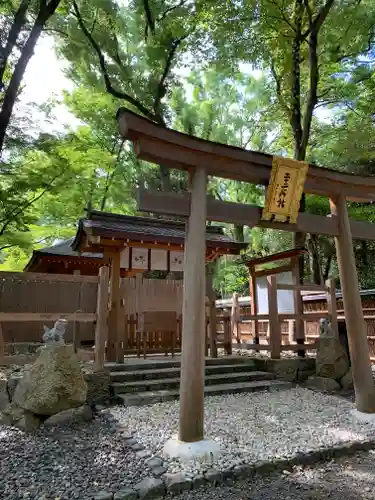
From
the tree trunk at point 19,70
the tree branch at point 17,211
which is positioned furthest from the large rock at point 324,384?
the tree trunk at point 19,70

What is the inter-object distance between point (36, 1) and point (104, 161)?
6.08 metres

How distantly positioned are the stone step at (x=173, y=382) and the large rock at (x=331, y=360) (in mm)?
1073

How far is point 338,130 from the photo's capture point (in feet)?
43.8

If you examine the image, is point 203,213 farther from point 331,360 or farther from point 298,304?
point 298,304

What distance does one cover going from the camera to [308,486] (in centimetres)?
345

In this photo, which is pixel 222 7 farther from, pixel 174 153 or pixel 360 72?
Answer: pixel 174 153

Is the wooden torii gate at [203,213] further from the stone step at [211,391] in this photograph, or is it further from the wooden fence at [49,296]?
the wooden fence at [49,296]

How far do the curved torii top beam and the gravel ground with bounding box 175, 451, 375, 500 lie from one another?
3.78 metres

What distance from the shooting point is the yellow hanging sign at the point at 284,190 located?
5.51m

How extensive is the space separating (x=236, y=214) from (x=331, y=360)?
168 inches

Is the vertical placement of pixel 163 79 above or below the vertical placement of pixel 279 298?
above

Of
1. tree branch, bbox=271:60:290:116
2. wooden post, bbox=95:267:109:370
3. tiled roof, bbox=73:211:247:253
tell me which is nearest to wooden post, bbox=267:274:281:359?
tiled roof, bbox=73:211:247:253

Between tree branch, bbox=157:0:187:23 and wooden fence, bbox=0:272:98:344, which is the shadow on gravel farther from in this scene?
tree branch, bbox=157:0:187:23

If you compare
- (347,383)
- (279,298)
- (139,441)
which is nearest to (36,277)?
(139,441)
